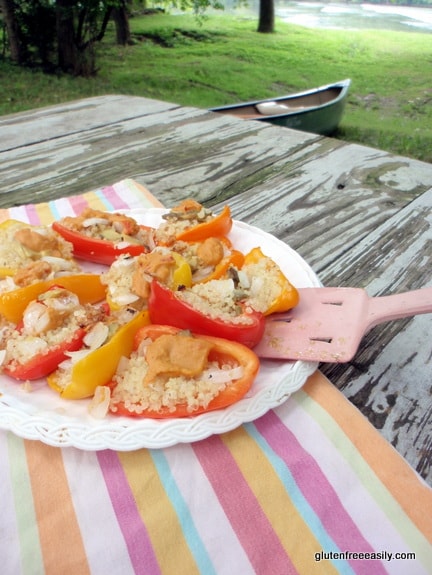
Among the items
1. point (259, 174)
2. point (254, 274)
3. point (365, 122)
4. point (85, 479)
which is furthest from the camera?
point (365, 122)

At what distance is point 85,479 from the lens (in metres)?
0.77

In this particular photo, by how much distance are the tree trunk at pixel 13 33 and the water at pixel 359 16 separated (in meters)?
7.10

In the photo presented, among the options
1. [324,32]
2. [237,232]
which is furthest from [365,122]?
[237,232]

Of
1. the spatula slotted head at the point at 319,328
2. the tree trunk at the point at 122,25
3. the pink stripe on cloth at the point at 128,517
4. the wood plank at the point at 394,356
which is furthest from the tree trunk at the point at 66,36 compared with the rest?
the pink stripe on cloth at the point at 128,517

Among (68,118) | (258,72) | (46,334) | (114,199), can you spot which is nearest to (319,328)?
(46,334)

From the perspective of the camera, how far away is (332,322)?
3.24 ft

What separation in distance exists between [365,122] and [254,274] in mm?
6773

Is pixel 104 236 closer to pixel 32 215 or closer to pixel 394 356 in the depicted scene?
pixel 32 215

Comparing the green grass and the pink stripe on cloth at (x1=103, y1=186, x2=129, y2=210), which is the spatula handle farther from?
the green grass

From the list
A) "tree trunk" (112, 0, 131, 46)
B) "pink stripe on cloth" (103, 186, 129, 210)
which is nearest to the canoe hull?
"pink stripe on cloth" (103, 186, 129, 210)

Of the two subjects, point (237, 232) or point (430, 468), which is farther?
point (237, 232)

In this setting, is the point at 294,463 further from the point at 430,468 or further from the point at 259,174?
the point at 259,174

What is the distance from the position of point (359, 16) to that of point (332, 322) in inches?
532

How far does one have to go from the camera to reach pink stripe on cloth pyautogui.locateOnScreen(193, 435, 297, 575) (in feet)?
2.29
